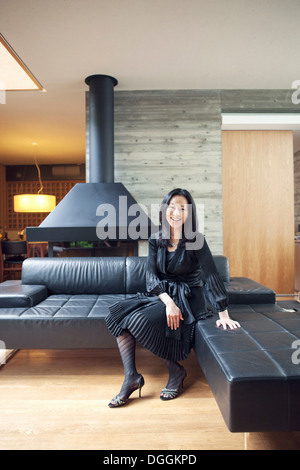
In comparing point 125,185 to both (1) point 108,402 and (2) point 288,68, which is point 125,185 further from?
(1) point 108,402

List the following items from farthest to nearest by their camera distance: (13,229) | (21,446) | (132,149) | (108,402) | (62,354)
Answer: (13,229) < (132,149) < (62,354) < (108,402) < (21,446)

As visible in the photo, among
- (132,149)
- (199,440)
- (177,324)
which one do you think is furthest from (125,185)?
(199,440)

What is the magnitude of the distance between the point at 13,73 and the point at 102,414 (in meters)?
3.36

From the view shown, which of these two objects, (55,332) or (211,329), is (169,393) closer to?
(211,329)

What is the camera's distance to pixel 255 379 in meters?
1.17

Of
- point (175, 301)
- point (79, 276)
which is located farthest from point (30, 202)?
point (175, 301)

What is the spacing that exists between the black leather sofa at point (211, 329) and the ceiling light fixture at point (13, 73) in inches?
75.3

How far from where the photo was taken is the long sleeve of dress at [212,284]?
1.83 meters

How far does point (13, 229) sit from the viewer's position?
8.62 m

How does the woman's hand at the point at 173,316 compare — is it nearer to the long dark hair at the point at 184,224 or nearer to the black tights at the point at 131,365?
the black tights at the point at 131,365

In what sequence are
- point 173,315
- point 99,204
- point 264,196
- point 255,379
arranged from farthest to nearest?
point 264,196
point 99,204
point 173,315
point 255,379

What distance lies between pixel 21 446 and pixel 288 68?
3936 millimetres

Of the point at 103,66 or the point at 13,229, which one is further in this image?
the point at 13,229

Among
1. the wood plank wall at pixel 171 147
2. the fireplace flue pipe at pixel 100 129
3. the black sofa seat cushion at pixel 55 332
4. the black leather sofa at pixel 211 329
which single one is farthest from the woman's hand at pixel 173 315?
the wood plank wall at pixel 171 147
